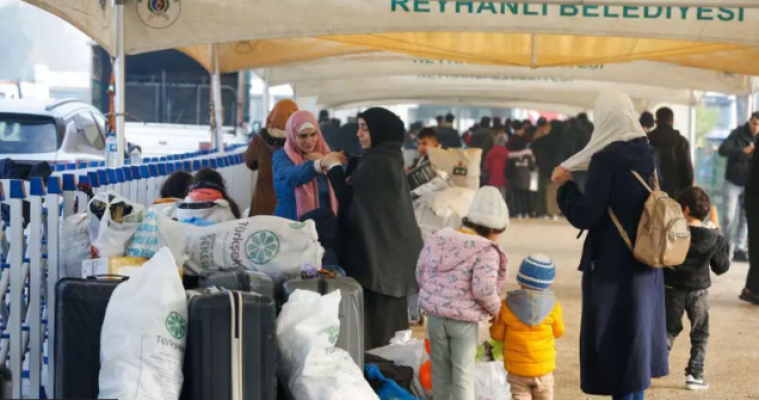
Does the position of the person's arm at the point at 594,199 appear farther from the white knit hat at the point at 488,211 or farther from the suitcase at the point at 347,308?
the suitcase at the point at 347,308

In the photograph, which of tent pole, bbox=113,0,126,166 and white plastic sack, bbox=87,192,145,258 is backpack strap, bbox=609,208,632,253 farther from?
tent pole, bbox=113,0,126,166

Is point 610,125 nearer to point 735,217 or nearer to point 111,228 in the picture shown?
point 111,228

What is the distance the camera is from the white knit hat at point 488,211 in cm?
548

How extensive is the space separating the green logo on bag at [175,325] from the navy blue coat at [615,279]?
7.41ft

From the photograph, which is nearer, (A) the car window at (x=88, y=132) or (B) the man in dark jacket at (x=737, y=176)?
(A) the car window at (x=88, y=132)

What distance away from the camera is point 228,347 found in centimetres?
416

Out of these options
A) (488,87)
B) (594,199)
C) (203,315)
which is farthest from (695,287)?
(488,87)

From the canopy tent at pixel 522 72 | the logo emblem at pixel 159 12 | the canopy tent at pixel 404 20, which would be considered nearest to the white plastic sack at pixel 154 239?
the canopy tent at pixel 404 20

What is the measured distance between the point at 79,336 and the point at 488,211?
2006 millimetres

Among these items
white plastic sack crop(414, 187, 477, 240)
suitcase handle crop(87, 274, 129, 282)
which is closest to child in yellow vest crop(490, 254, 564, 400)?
suitcase handle crop(87, 274, 129, 282)

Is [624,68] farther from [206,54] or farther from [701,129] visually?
[701,129]

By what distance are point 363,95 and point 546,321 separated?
72.4ft

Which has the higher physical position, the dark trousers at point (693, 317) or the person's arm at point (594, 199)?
the person's arm at point (594, 199)

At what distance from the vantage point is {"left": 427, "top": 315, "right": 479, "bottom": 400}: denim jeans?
5.56 m
